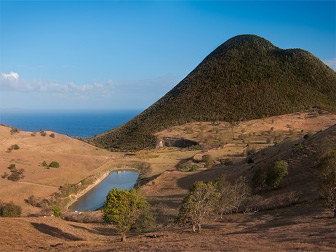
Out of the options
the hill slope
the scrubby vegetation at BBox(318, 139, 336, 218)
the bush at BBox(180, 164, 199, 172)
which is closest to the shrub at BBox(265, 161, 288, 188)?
the scrubby vegetation at BBox(318, 139, 336, 218)

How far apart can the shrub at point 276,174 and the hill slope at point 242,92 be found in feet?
158

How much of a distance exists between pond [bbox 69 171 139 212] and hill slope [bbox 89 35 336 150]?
2191cm

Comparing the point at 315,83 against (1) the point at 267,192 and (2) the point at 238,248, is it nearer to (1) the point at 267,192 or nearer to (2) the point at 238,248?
(1) the point at 267,192

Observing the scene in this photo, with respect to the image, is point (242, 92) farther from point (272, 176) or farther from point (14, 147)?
point (14, 147)

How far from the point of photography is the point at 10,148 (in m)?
47.2

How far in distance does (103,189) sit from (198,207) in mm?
27445

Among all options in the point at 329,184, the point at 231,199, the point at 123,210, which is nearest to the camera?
the point at 329,184

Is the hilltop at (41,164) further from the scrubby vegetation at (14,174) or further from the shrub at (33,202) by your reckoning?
the shrub at (33,202)

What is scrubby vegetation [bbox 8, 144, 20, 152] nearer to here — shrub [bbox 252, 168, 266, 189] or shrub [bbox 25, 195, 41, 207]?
shrub [bbox 25, 195, 41, 207]

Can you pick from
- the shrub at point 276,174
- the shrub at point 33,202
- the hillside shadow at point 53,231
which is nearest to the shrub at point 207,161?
the shrub at point 276,174

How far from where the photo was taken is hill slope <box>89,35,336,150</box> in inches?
2911

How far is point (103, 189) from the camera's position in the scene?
38.7 meters

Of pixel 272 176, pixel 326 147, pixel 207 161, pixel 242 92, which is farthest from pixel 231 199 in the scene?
pixel 242 92

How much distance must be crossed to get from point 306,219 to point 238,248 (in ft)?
21.5
